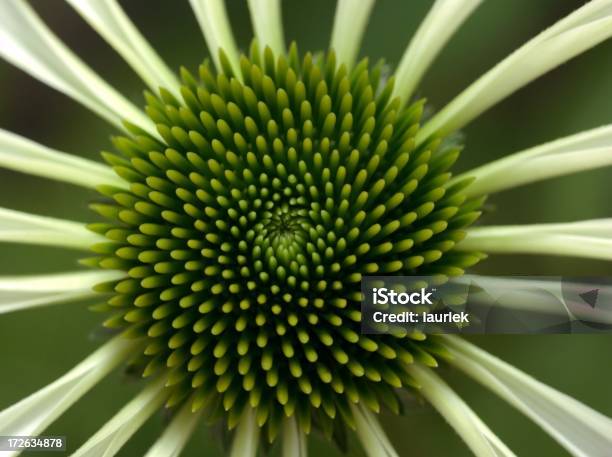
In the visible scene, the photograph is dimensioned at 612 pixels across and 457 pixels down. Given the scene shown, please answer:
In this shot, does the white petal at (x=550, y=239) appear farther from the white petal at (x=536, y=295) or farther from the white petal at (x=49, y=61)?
the white petal at (x=49, y=61)

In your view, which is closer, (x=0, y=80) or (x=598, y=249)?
(x=598, y=249)

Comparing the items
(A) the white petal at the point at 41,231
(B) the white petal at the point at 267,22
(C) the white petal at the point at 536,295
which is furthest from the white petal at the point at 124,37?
(C) the white petal at the point at 536,295

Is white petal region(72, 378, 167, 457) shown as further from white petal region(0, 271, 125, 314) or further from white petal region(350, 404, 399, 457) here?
white petal region(350, 404, 399, 457)

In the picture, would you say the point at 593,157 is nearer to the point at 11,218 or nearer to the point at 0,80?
the point at 11,218

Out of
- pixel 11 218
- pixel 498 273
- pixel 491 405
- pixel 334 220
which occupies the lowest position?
pixel 491 405

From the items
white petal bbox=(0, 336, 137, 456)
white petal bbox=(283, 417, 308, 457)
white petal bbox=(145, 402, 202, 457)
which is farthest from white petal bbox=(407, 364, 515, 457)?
white petal bbox=(0, 336, 137, 456)

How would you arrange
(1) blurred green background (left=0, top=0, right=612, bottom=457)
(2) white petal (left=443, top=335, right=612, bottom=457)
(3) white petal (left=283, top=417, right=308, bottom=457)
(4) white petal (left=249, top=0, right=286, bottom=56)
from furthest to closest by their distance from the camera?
(1) blurred green background (left=0, top=0, right=612, bottom=457) → (4) white petal (left=249, top=0, right=286, bottom=56) → (3) white petal (left=283, top=417, right=308, bottom=457) → (2) white petal (left=443, top=335, right=612, bottom=457)

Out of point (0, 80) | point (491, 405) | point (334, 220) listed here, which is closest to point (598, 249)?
point (334, 220)
